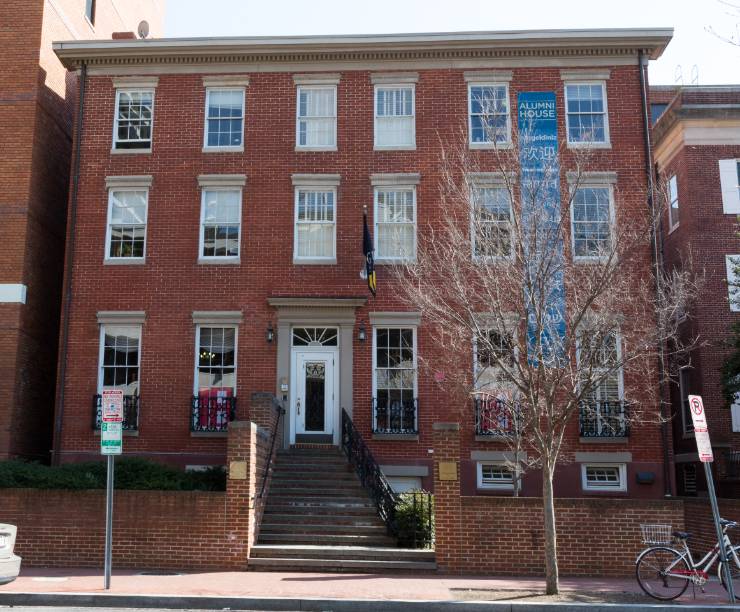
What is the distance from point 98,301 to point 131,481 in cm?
632

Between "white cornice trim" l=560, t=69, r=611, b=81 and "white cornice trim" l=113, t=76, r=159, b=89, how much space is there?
10.8 meters

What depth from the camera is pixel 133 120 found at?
22.5 meters

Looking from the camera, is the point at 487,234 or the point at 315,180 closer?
the point at 487,234

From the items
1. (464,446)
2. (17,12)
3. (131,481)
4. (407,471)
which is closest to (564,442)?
(464,446)

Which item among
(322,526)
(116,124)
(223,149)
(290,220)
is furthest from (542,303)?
(116,124)

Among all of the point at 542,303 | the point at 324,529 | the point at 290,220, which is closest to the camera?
the point at 542,303

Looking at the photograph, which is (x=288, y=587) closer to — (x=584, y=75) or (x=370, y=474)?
(x=370, y=474)

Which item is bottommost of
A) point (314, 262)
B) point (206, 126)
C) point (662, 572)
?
point (662, 572)

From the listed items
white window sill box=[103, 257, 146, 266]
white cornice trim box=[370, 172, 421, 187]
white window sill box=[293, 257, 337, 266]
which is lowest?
white window sill box=[293, 257, 337, 266]

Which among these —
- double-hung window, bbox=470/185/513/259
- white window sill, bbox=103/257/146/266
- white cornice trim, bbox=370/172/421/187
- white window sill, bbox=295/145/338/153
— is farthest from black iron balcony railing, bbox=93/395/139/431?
double-hung window, bbox=470/185/513/259

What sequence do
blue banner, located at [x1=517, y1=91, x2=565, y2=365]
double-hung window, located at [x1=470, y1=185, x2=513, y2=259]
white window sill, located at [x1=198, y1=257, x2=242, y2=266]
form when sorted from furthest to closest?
white window sill, located at [x1=198, y1=257, x2=242, y2=266] < double-hung window, located at [x1=470, y1=185, x2=513, y2=259] < blue banner, located at [x1=517, y1=91, x2=565, y2=365]

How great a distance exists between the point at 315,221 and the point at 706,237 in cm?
1141

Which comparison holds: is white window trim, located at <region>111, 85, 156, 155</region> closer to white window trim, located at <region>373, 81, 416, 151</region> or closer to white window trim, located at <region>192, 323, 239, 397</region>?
white window trim, located at <region>192, 323, 239, 397</region>

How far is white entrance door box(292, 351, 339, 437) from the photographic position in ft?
68.2
